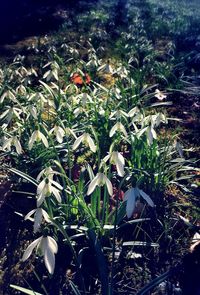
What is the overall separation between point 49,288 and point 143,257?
57cm

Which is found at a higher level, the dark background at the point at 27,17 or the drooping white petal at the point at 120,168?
the dark background at the point at 27,17

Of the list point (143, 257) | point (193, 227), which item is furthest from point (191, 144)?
point (143, 257)

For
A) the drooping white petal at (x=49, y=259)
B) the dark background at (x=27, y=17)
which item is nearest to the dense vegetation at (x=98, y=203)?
the drooping white petal at (x=49, y=259)

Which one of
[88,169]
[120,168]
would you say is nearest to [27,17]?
[88,169]

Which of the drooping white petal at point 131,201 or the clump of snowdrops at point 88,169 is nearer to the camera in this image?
the drooping white petal at point 131,201

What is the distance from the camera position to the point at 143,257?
2279 millimetres

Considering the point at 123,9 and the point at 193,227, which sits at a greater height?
the point at 123,9

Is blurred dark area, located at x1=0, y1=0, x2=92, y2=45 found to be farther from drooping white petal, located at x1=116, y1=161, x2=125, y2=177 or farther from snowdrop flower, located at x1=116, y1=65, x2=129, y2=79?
drooping white petal, located at x1=116, y1=161, x2=125, y2=177

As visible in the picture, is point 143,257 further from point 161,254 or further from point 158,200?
point 158,200

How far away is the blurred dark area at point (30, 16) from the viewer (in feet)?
23.0

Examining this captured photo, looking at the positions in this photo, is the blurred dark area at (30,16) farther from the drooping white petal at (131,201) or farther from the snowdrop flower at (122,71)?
the drooping white petal at (131,201)

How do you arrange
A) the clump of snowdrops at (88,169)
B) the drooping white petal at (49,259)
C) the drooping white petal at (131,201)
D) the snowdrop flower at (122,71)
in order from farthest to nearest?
1. the snowdrop flower at (122,71)
2. the clump of snowdrops at (88,169)
3. the drooping white petal at (131,201)
4. the drooping white petal at (49,259)

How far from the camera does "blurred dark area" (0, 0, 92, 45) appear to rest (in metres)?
7.00

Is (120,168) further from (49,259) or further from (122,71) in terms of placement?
(122,71)
